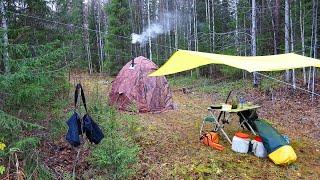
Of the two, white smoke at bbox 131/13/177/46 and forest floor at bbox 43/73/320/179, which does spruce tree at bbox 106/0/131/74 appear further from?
forest floor at bbox 43/73/320/179

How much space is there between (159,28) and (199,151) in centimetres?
2082

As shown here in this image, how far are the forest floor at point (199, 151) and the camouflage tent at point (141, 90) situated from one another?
425 mm

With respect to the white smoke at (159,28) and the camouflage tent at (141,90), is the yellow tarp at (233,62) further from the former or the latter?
the white smoke at (159,28)

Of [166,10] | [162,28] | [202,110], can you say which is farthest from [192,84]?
[166,10]

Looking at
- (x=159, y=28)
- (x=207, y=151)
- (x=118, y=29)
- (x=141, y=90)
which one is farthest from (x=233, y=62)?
(x=159, y=28)

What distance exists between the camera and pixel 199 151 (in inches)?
258

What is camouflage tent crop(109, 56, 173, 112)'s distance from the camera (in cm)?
984

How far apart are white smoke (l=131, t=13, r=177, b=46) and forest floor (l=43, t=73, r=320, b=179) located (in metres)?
14.7

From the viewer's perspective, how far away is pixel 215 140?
6.84 meters

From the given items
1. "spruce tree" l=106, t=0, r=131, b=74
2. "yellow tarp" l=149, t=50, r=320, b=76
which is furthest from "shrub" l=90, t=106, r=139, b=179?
"spruce tree" l=106, t=0, r=131, b=74

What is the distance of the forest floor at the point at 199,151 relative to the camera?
574 centimetres

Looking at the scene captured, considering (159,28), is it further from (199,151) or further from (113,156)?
(113,156)

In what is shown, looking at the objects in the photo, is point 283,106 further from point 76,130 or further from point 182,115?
point 76,130

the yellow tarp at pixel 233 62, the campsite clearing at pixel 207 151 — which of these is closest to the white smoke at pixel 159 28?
the campsite clearing at pixel 207 151
